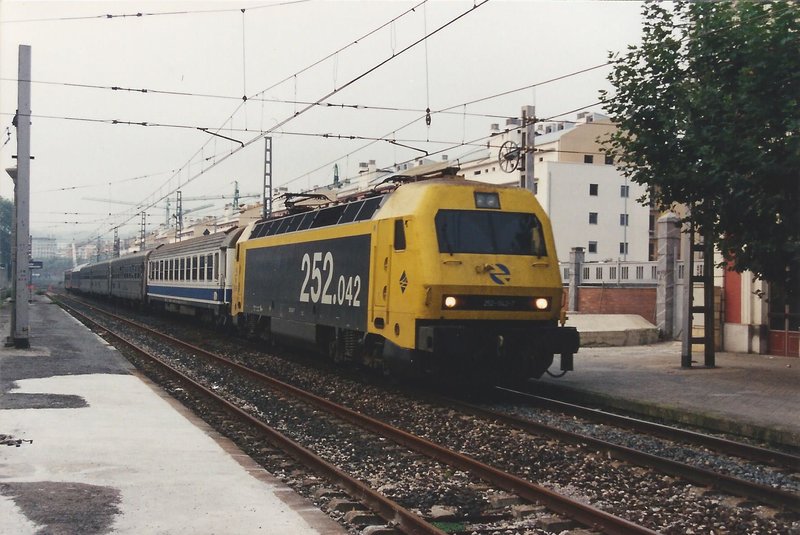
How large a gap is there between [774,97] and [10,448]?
1076 centimetres

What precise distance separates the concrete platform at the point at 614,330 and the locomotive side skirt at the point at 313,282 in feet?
26.6

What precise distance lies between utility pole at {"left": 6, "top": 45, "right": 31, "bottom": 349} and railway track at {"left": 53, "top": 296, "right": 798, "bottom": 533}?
10.2 metres

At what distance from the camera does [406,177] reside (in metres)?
13.9

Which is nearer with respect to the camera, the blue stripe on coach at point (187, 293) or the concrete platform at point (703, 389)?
the concrete platform at point (703, 389)

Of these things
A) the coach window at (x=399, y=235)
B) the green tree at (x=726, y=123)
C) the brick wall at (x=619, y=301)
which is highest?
the green tree at (x=726, y=123)

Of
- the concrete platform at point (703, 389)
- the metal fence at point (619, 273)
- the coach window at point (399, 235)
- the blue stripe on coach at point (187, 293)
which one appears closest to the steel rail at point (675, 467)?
the concrete platform at point (703, 389)

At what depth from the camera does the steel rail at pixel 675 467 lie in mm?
6828

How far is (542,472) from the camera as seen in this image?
26.2 feet

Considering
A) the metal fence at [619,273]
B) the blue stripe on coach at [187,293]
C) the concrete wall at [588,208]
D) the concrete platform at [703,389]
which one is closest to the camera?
the concrete platform at [703,389]

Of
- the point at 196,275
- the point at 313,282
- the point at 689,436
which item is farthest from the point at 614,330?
the point at 196,275

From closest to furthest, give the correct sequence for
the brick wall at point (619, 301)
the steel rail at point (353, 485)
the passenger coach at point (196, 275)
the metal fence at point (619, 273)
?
the steel rail at point (353, 485) → the passenger coach at point (196, 275) → the brick wall at point (619, 301) → the metal fence at point (619, 273)

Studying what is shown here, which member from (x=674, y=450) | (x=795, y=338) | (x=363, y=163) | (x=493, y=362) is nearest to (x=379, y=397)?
(x=493, y=362)

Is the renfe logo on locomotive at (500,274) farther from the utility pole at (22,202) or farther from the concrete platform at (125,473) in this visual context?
the utility pole at (22,202)

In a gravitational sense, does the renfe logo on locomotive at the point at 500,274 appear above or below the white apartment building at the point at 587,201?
below
